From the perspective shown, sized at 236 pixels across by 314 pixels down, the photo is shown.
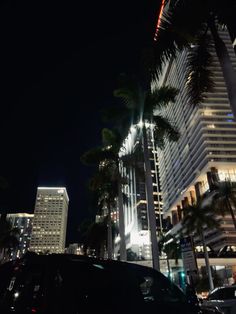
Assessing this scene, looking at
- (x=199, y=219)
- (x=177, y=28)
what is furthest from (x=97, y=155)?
(x=199, y=219)

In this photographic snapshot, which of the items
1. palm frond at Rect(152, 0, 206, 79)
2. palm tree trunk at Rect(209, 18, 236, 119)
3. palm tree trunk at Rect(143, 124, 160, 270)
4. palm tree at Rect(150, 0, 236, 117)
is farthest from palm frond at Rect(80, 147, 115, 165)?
palm tree trunk at Rect(209, 18, 236, 119)

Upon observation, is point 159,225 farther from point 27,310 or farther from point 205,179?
point 27,310

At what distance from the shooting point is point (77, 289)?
269 cm

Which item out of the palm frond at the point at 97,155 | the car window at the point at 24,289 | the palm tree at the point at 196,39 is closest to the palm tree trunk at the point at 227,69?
the palm tree at the point at 196,39

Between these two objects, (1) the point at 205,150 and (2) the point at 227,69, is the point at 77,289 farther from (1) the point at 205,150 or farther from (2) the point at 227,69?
(1) the point at 205,150

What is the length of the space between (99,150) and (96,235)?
34.3 meters

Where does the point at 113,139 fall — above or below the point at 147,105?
above

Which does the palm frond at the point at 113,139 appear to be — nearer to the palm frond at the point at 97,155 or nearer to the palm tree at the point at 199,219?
the palm frond at the point at 97,155

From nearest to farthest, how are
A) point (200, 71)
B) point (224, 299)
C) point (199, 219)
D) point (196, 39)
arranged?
point (224, 299)
point (196, 39)
point (200, 71)
point (199, 219)

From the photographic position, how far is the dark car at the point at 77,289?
2.56 metres

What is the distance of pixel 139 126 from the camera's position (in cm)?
1917

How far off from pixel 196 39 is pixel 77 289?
35.2ft

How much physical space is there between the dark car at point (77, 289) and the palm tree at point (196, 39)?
21.5 feet

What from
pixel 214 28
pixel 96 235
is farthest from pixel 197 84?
pixel 96 235
